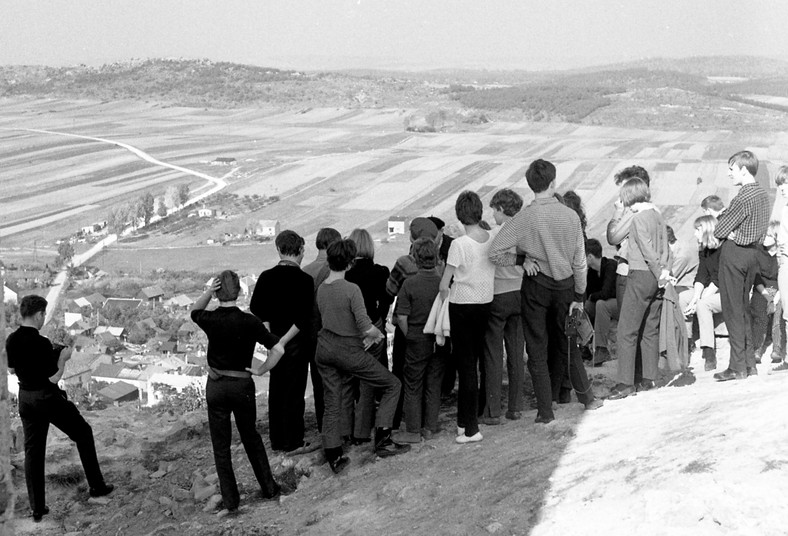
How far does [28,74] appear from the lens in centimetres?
13100

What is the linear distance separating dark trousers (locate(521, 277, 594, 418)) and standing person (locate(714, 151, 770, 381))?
1.35 meters

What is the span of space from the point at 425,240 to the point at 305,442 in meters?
2.13

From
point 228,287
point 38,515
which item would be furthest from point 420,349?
point 38,515

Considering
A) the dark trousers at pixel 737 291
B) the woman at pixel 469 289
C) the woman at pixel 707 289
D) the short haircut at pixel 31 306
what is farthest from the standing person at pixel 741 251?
the short haircut at pixel 31 306

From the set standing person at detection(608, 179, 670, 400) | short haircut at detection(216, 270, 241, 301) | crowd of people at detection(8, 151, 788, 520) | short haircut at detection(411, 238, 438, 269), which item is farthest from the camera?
standing person at detection(608, 179, 670, 400)

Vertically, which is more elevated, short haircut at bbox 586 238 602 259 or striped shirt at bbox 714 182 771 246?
striped shirt at bbox 714 182 771 246

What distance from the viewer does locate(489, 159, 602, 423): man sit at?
6.66m

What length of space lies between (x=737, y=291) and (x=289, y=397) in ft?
12.0

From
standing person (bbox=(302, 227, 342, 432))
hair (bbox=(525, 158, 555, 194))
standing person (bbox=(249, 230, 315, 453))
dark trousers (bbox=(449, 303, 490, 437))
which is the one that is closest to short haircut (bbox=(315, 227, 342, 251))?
standing person (bbox=(302, 227, 342, 432))

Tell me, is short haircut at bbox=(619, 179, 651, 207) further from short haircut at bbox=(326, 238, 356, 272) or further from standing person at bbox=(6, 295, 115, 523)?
standing person at bbox=(6, 295, 115, 523)

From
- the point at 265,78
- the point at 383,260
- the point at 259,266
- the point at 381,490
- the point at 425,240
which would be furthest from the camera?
the point at 265,78

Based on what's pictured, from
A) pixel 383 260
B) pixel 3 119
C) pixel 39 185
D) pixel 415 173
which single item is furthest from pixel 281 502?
pixel 3 119

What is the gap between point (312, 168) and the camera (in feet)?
213

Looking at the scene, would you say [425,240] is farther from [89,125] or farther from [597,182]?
[89,125]
